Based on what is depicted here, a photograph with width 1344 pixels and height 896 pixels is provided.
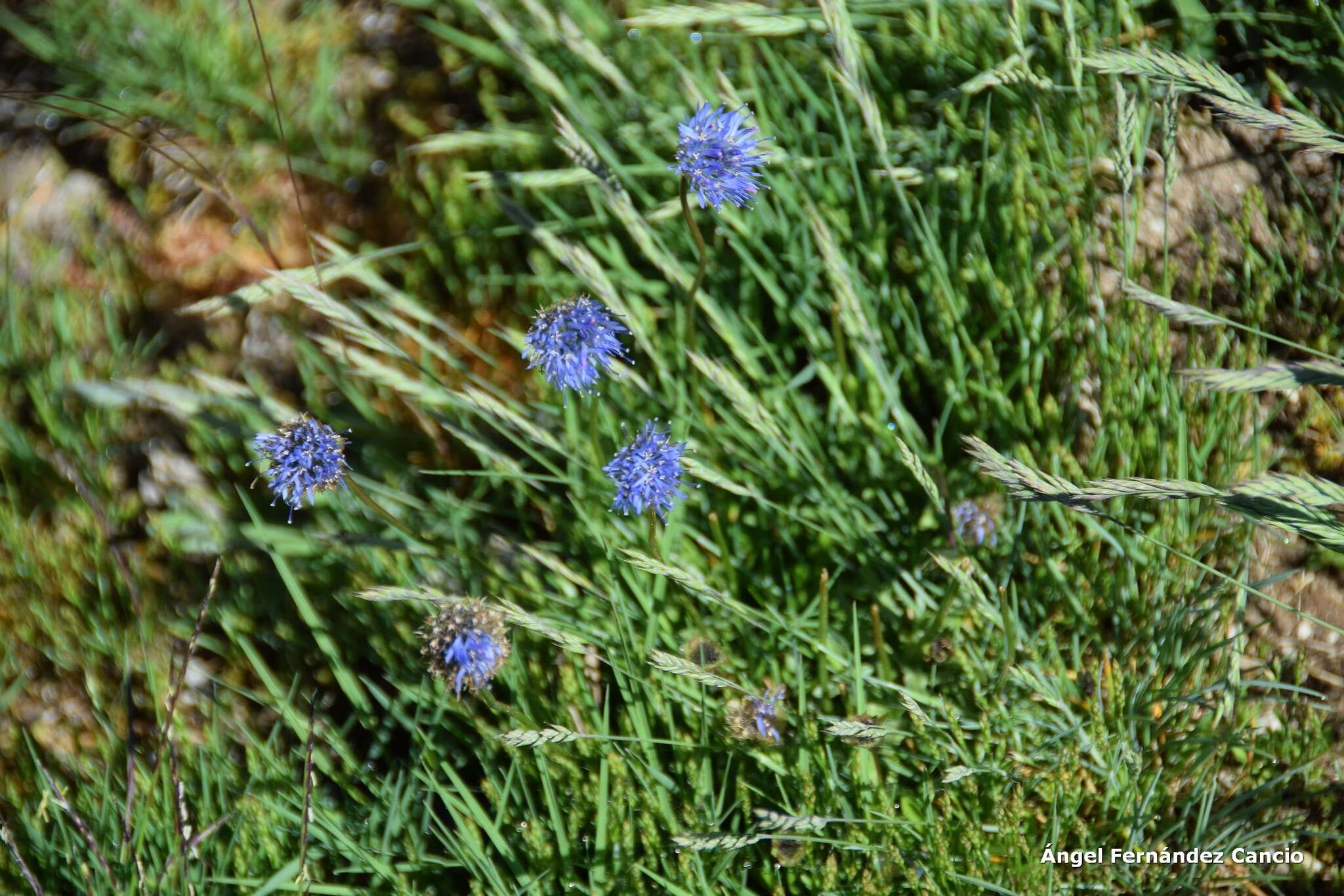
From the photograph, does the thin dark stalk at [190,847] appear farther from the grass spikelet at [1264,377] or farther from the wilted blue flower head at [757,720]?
the grass spikelet at [1264,377]

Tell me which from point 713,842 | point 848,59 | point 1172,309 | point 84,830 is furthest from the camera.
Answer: point 848,59

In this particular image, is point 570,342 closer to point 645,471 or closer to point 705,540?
point 645,471

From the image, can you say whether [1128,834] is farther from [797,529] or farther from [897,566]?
[797,529]

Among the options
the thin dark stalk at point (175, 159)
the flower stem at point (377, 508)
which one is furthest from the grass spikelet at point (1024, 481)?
the thin dark stalk at point (175, 159)

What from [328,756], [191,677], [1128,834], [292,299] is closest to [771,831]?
[1128,834]

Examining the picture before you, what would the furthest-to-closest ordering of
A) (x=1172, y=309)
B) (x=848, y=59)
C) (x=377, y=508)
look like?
(x=377, y=508)
(x=848, y=59)
(x=1172, y=309)

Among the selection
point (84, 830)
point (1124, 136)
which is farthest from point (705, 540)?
point (84, 830)
